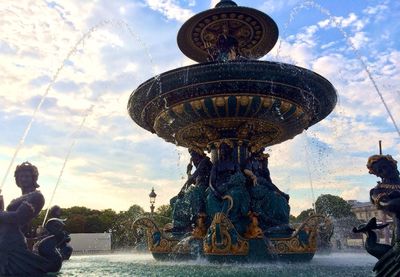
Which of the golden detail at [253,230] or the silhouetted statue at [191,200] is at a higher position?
the silhouetted statue at [191,200]

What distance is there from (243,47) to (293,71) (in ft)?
14.6

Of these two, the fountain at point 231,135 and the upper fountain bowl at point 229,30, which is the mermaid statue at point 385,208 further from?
the upper fountain bowl at point 229,30

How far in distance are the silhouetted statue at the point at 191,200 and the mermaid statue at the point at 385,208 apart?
5792 mm

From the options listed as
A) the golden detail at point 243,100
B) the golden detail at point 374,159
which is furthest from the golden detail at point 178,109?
the golden detail at point 374,159

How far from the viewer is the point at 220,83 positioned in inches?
370

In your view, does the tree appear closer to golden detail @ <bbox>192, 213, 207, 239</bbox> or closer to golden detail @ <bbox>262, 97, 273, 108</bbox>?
golden detail @ <bbox>192, 213, 207, 239</bbox>

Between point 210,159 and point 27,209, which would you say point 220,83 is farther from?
point 27,209

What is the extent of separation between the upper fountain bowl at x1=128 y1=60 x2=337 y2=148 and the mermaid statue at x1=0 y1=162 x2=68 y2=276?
198 inches

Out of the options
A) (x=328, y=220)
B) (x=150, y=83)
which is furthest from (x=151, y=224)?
(x=328, y=220)

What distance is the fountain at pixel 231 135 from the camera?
8.91 m

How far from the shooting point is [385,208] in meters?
4.12

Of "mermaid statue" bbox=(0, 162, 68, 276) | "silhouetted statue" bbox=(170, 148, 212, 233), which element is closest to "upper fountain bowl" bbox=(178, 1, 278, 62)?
"silhouetted statue" bbox=(170, 148, 212, 233)

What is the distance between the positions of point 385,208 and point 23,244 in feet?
14.2

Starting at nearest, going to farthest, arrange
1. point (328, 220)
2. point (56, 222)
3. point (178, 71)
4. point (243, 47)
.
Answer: point (56, 222) → point (178, 71) → point (328, 220) → point (243, 47)
